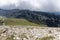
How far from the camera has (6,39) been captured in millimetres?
17234

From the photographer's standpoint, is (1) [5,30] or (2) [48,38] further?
(1) [5,30]

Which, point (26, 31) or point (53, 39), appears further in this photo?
point (26, 31)

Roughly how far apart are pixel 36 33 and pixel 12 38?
235 centimetres

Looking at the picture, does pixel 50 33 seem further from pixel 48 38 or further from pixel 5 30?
pixel 5 30

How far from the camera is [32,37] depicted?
17.2m

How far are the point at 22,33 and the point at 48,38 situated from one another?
8.86 feet

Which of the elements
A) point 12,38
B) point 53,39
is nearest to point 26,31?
point 12,38

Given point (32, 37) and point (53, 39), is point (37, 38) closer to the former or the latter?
point (32, 37)

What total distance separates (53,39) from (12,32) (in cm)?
407

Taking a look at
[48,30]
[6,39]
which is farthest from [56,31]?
[6,39]

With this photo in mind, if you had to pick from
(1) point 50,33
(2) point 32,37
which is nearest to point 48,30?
(1) point 50,33

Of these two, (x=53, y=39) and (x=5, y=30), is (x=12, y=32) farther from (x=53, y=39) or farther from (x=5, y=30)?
(x=53, y=39)

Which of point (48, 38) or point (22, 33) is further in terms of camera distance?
point (22, 33)

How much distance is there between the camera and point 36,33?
17359 millimetres
